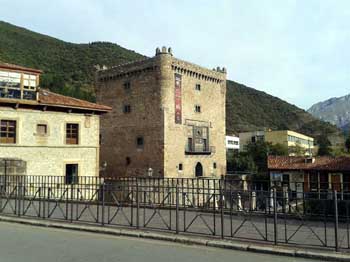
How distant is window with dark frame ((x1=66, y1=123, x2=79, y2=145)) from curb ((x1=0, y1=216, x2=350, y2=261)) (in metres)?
16.7

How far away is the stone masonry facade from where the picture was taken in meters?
40.1

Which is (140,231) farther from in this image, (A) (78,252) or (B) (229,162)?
(B) (229,162)

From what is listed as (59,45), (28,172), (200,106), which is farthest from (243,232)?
(59,45)

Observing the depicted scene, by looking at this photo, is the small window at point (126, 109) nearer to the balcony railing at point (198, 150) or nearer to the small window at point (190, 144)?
the small window at point (190, 144)

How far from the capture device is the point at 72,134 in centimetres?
2855

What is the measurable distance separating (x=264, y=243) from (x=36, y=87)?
73.1 feet

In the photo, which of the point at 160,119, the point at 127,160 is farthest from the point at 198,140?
the point at 127,160

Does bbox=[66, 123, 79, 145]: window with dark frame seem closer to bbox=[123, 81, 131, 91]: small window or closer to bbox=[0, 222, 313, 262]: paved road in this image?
bbox=[123, 81, 131, 91]: small window

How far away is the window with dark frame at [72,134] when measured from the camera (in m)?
28.3

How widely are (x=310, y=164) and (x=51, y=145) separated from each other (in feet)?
78.7

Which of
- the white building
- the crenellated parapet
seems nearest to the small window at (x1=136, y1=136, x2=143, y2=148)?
the crenellated parapet

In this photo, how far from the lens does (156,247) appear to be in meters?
8.51

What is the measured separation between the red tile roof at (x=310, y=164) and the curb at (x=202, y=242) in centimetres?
2797

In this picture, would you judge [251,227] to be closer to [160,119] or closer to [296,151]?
[160,119]
